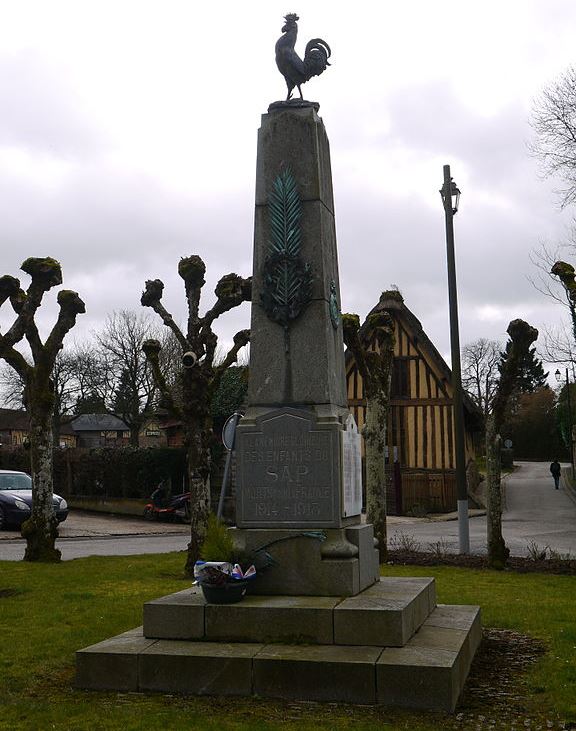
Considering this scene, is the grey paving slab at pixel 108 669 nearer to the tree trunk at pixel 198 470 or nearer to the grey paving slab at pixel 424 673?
the grey paving slab at pixel 424 673

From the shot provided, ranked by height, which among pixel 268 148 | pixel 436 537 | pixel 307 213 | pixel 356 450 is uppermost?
pixel 268 148

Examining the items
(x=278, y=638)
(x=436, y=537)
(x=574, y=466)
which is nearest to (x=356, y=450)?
A: (x=278, y=638)

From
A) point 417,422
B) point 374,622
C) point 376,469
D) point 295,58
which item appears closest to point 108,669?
point 374,622

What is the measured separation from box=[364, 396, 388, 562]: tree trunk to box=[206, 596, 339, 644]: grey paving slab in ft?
25.5

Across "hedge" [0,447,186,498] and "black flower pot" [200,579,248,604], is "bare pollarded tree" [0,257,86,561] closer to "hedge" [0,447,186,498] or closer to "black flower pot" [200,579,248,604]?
"black flower pot" [200,579,248,604]

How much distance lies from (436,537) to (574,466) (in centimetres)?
2809

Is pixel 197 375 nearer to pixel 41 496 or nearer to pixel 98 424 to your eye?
pixel 41 496

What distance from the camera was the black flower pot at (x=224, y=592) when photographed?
268 inches

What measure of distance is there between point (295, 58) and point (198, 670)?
5.66 m

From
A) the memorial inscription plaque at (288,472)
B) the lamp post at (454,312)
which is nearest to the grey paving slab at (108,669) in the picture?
the memorial inscription plaque at (288,472)

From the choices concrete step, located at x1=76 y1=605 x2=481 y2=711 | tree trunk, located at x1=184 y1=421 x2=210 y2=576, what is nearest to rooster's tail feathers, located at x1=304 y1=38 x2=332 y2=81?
concrete step, located at x1=76 y1=605 x2=481 y2=711

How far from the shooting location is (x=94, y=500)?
3120cm

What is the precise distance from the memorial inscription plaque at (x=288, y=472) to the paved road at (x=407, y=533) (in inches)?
367

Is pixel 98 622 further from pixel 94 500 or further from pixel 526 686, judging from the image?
pixel 94 500
